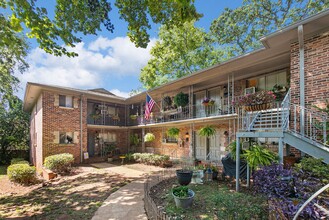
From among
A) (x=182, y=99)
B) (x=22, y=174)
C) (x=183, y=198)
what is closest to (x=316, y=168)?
(x=183, y=198)

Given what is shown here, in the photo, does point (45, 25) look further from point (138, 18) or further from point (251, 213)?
point (251, 213)

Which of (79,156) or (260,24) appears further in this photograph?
(260,24)

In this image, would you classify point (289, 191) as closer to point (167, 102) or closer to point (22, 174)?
point (167, 102)

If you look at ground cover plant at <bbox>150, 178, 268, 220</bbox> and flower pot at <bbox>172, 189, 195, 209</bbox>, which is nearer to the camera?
ground cover plant at <bbox>150, 178, 268, 220</bbox>

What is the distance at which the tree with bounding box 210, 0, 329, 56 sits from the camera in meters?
15.4

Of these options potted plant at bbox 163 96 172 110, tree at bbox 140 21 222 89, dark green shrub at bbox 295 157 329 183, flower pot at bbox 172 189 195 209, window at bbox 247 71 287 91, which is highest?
tree at bbox 140 21 222 89

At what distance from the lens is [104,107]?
17438 mm

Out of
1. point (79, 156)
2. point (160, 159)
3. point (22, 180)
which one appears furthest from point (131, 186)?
point (79, 156)

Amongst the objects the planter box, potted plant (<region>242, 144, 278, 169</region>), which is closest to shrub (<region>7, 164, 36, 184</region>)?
A: the planter box

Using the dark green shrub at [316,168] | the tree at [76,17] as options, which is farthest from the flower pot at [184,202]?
the tree at [76,17]

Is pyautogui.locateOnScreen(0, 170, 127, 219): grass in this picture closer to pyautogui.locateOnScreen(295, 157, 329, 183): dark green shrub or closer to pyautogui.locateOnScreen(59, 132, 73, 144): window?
pyautogui.locateOnScreen(59, 132, 73, 144): window

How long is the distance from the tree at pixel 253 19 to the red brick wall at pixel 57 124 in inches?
645

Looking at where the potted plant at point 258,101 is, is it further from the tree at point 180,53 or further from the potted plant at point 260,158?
the tree at point 180,53

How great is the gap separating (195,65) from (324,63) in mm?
17421
